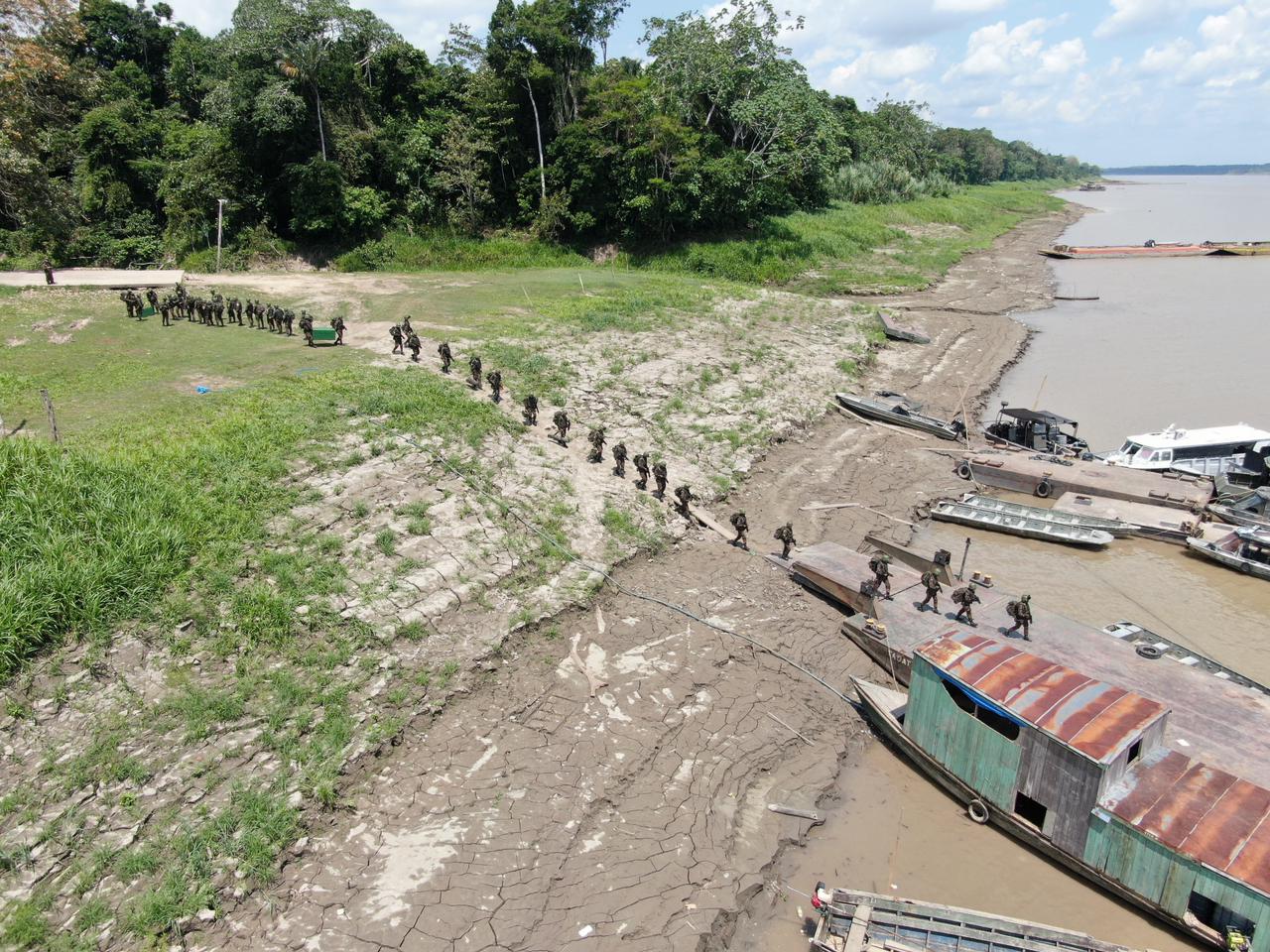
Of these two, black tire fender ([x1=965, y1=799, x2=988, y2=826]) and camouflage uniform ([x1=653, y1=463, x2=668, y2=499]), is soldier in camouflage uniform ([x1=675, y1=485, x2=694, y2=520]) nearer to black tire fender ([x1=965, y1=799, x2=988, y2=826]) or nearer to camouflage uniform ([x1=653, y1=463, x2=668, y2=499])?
camouflage uniform ([x1=653, y1=463, x2=668, y2=499])

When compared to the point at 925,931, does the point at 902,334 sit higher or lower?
higher

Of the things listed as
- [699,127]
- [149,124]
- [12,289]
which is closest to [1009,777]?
[12,289]

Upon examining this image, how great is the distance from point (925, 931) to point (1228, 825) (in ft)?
14.2

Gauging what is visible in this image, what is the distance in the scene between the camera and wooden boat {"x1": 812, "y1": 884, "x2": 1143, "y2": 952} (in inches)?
359

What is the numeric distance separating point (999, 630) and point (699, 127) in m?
44.5

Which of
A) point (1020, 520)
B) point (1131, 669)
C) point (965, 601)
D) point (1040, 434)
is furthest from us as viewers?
point (1040, 434)

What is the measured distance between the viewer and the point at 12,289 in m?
31.0

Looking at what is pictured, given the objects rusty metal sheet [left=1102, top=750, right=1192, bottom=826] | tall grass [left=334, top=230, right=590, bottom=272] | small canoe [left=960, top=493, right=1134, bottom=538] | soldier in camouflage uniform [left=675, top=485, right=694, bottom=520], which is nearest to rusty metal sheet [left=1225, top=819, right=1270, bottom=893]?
rusty metal sheet [left=1102, top=750, right=1192, bottom=826]

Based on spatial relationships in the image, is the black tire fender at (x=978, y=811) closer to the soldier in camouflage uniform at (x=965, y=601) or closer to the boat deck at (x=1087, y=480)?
the soldier in camouflage uniform at (x=965, y=601)

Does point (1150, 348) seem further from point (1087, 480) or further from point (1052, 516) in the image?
point (1052, 516)

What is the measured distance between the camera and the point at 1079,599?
18391mm

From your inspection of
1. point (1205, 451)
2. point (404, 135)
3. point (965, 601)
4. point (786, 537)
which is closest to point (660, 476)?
point (786, 537)

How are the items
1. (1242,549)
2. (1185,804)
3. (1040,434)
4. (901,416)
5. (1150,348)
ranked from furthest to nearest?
(1150,348), (901,416), (1040,434), (1242,549), (1185,804)

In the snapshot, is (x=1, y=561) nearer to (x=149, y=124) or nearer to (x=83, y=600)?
(x=83, y=600)
